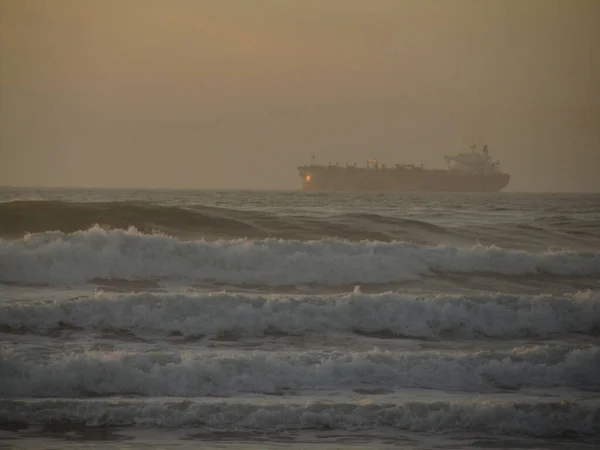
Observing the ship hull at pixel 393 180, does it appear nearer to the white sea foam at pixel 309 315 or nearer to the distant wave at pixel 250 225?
the distant wave at pixel 250 225

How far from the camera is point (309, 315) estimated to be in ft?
26.2

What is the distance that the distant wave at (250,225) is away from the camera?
46.3ft

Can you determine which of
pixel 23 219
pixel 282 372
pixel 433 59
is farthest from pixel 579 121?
pixel 282 372

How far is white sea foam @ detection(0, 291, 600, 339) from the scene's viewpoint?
7.70 metres

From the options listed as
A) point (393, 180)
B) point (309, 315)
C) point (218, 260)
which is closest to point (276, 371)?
point (309, 315)

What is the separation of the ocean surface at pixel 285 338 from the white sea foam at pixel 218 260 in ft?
0.09

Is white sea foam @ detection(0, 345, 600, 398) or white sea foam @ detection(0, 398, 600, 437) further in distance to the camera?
white sea foam @ detection(0, 345, 600, 398)

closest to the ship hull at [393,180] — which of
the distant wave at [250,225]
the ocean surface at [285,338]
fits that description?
the distant wave at [250,225]

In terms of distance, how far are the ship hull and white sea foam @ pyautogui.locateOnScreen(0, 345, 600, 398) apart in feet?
144

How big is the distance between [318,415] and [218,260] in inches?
229

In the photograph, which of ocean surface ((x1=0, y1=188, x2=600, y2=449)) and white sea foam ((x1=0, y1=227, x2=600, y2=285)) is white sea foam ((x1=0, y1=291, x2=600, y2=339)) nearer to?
ocean surface ((x1=0, y1=188, x2=600, y2=449))

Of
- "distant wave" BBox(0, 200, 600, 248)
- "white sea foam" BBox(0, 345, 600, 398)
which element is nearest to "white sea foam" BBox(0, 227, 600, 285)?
"distant wave" BBox(0, 200, 600, 248)

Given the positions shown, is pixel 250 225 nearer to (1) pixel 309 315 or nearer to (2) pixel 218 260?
(2) pixel 218 260

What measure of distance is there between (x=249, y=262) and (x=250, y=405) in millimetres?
5570
